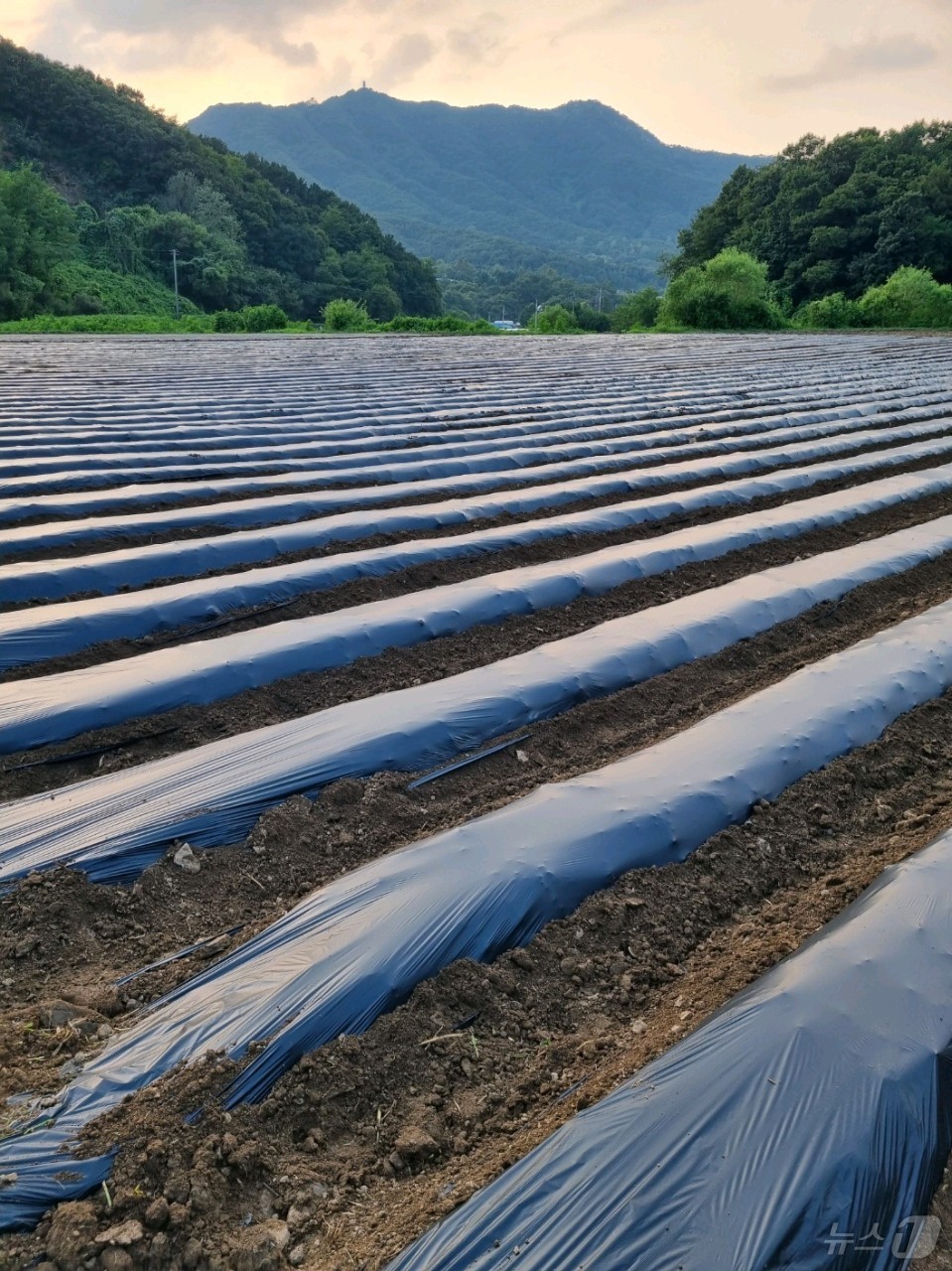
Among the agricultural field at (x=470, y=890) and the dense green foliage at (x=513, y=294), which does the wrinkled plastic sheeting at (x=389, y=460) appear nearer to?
the agricultural field at (x=470, y=890)

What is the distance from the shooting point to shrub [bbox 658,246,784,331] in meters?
29.3

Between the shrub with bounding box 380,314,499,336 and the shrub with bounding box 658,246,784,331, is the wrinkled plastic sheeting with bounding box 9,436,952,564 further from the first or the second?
the shrub with bounding box 658,246,784,331

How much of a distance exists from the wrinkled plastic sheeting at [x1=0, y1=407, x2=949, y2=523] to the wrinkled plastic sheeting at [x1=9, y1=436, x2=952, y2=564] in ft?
0.62

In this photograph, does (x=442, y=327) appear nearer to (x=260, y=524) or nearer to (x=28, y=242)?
(x=28, y=242)

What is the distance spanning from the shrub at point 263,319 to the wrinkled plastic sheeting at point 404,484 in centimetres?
2448

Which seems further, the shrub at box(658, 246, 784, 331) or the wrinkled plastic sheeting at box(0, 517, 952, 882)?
the shrub at box(658, 246, 784, 331)

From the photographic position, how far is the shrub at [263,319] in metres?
28.5

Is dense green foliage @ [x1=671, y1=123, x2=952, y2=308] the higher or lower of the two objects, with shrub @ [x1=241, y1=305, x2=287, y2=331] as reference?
higher

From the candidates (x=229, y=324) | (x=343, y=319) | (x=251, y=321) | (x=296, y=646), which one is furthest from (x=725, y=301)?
(x=296, y=646)

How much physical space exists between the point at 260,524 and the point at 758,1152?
4574 millimetres

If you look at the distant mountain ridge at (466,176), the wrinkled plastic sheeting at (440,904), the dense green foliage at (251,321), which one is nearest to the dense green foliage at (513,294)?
the dense green foliage at (251,321)

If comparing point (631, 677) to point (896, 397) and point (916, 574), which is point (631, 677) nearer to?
point (916, 574)

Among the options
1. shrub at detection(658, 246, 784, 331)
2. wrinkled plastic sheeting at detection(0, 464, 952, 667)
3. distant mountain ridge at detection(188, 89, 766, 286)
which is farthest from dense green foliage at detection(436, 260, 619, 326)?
wrinkled plastic sheeting at detection(0, 464, 952, 667)

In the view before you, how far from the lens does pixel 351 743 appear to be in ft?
9.27
